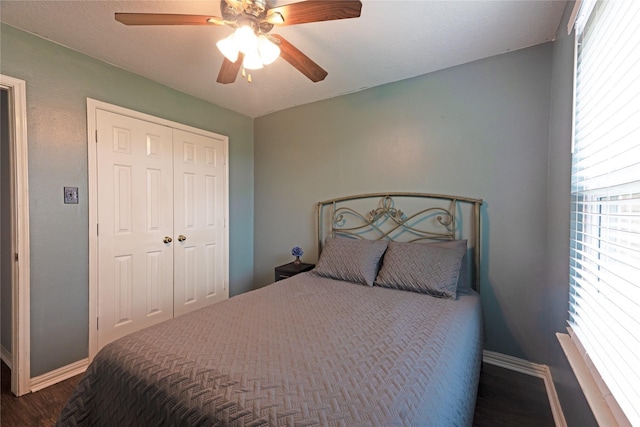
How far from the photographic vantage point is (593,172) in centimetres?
119

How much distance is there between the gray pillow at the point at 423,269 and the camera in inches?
74.7

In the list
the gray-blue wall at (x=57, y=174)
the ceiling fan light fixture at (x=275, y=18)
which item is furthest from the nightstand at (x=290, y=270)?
the ceiling fan light fixture at (x=275, y=18)

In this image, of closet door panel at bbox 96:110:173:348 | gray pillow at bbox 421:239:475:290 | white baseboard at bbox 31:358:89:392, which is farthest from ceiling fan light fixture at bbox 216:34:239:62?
white baseboard at bbox 31:358:89:392

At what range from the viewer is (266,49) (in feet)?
4.91

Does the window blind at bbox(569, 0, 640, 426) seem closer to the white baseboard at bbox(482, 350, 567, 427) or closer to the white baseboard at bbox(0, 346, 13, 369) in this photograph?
the white baseboard at bbox(482, 350, 567, 427)

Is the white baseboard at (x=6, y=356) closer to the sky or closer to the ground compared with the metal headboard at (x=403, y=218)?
closer to the ground

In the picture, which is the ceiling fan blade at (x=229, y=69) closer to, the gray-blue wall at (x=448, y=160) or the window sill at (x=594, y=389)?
the gray-blue wall at (x=448, y=160)

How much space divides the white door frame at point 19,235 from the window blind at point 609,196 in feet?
10.2

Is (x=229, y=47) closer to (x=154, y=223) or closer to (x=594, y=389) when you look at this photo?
(x=154, y=223)

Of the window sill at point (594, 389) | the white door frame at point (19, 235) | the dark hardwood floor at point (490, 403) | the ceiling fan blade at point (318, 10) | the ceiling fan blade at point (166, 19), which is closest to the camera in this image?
the window sill at point (594, 389)

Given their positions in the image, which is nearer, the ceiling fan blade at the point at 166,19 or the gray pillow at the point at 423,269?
the ceiling fan blade at the point at 166,19

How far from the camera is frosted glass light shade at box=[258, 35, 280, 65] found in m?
1.47

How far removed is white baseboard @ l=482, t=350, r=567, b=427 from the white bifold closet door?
2.81m

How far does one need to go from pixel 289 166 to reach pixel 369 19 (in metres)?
1.85
